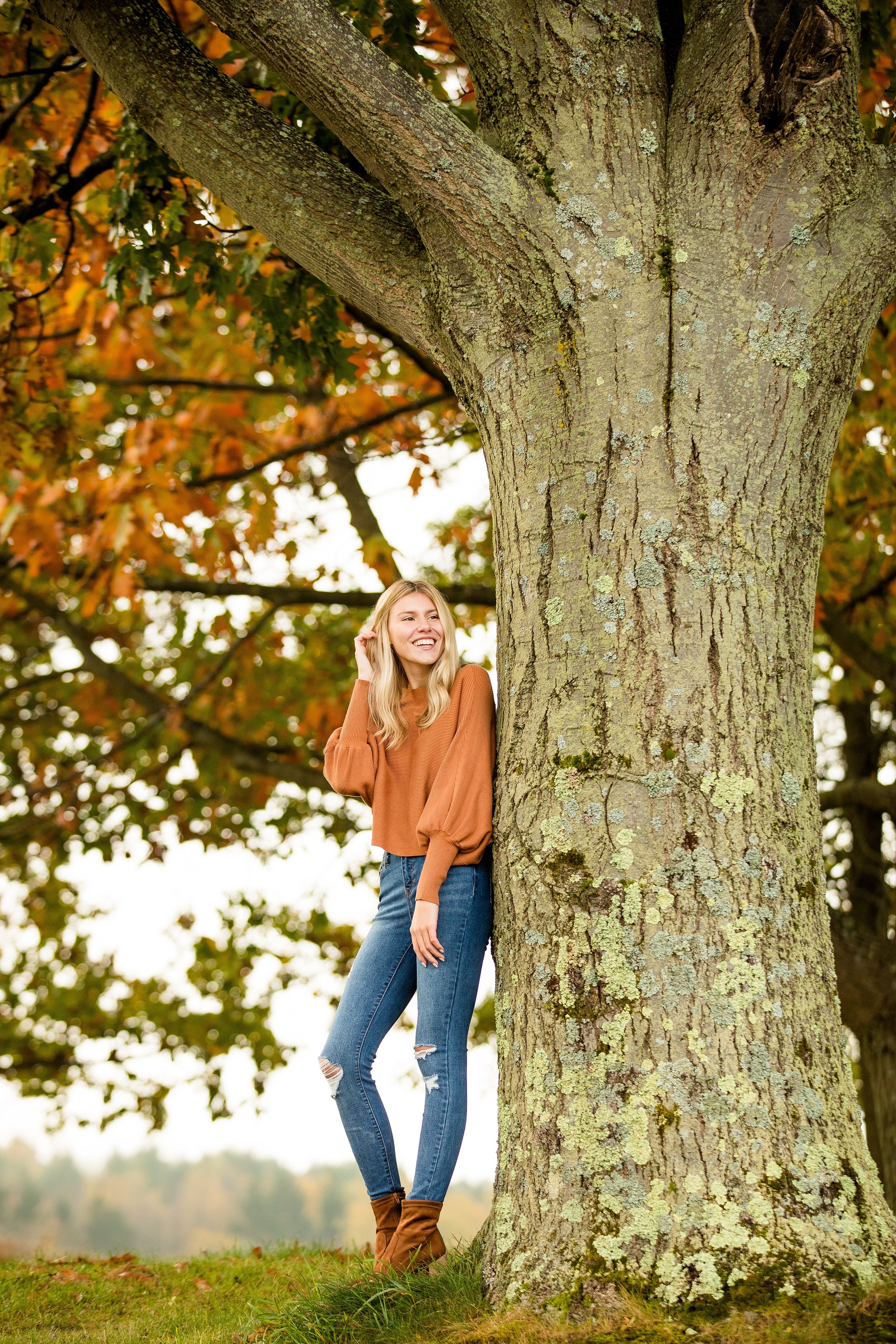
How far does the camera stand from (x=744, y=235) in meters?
2.98

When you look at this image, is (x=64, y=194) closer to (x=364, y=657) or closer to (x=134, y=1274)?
(x=364, y=657)

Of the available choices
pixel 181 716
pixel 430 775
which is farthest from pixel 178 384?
pixel 430 775

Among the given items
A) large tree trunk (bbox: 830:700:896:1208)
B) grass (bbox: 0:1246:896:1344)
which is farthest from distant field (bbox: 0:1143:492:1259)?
grass (bbox: 0:1246:896:1344)

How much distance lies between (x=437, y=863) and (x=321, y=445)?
400cm

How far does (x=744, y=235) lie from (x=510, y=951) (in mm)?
2084

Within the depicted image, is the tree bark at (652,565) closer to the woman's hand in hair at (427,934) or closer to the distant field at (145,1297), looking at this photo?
the woman's hand in hair at (427,934)

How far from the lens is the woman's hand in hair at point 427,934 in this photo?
10.5 feet

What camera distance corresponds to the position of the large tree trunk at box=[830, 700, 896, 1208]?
6.52m

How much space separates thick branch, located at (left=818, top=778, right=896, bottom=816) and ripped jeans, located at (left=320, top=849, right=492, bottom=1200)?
393cm

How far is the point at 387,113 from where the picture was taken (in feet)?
9.70

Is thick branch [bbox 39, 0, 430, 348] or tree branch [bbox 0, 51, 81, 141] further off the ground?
tree branch [bbox 0, 51, 81, 141]

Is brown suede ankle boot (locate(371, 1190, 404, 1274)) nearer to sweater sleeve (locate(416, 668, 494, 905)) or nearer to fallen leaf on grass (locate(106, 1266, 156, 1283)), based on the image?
sweater sleeve (locate(416, 668, 494, 905))

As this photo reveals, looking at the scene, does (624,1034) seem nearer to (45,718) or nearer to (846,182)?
(846,182)

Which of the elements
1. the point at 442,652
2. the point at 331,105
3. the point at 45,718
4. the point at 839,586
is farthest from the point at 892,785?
the point at 45,718
